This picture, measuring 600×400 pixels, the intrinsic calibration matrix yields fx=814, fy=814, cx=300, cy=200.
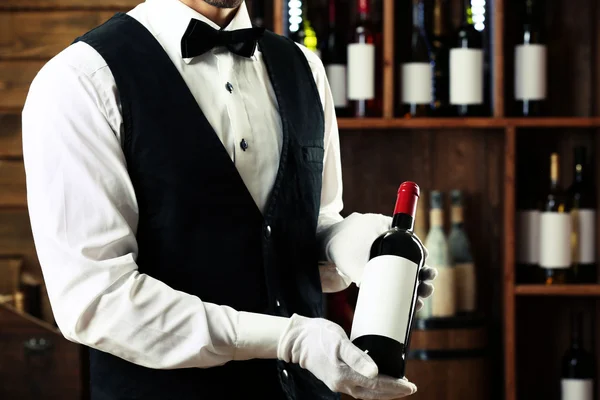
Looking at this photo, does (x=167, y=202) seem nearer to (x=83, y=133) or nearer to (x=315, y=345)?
(x=83, y=133)

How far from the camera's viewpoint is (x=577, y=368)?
91.5 inches

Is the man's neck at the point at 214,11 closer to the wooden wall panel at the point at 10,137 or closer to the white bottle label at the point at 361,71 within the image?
the white bottle label at the point at 361,71

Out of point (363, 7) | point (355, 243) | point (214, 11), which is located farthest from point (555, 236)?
point (214, 11)

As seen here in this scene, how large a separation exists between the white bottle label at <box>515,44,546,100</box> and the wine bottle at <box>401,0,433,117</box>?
25 centimetres

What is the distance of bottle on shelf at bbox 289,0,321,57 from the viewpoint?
7.39ft

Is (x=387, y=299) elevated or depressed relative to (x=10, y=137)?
depressed

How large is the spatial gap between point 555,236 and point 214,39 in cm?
136

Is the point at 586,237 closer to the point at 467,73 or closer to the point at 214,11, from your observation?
the point at 467,73

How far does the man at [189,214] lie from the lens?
96 cm

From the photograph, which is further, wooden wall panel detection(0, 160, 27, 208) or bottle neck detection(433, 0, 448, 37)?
wooden wall panel detection(0, 160, 27, 208)

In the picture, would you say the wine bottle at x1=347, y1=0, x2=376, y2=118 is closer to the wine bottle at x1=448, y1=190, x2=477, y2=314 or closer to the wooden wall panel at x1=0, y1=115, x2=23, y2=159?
the wine bottle at x1=448, y1=190, x2=477, y2=314

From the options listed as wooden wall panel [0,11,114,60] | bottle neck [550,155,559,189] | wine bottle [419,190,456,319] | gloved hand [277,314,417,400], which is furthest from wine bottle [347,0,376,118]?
gloved hand [277,314,417,400]

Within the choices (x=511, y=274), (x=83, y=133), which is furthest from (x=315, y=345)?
(x=511, y=274)

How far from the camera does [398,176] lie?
2.41m
